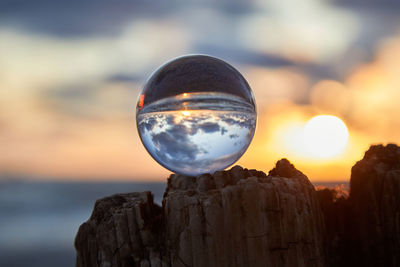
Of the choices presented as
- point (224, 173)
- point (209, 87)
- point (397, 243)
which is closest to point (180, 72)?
point (209, 87)

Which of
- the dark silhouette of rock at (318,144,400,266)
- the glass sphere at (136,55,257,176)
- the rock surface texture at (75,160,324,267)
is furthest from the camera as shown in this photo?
the glass sphere at (136,55,257,176)

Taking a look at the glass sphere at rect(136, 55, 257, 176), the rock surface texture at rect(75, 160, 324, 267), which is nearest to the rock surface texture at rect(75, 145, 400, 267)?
the rock surface texture at rect(75, 160, 324, 267)

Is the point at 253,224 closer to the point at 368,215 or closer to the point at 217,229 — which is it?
the point at 217,229

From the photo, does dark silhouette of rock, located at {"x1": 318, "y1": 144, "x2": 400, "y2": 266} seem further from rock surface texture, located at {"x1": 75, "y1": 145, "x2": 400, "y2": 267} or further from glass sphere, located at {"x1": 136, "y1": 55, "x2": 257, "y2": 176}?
glass sphere, located at {"x1": 136, "y1": 55, "x2": 257, "y2": 176}

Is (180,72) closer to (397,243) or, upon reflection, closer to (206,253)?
(206,253)

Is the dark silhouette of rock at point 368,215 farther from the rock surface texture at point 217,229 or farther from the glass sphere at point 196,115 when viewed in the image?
the glass sphere at point 196,115

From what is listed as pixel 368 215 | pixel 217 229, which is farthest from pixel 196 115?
pixel 368 215
